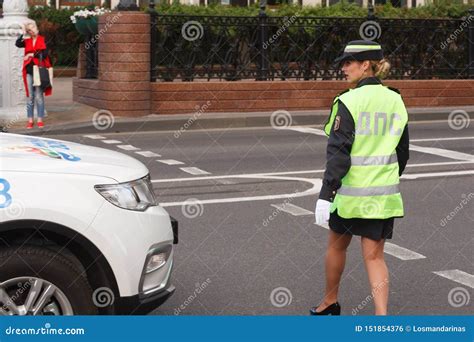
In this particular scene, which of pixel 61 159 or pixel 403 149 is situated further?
pixel 403 149

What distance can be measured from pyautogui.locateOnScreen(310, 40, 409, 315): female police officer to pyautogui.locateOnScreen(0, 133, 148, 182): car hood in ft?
3.62

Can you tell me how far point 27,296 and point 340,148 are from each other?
1.92 m

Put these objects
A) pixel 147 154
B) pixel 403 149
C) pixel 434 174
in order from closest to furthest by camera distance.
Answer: pixel 403 149 < pixel 434 174 < pixel 147 154

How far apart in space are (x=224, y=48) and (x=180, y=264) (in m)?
12.1

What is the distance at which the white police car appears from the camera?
4.77 metres

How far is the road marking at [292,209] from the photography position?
9836 millimetres

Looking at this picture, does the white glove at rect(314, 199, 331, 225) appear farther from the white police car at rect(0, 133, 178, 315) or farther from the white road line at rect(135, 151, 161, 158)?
the white road line at rect(135, 151, 161, 158)

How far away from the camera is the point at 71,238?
4867mm

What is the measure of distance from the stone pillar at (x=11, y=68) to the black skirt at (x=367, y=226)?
13.2 m

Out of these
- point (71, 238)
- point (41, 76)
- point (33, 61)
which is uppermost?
point (71, 238)

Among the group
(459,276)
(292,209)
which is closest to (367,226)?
(459,276)

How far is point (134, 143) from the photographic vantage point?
52.0 feet

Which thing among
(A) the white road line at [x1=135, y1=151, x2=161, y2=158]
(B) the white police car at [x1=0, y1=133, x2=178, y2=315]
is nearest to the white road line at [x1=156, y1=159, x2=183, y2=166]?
(A) the white road line at [x1=135, y1=151, x2=161, y2=158]

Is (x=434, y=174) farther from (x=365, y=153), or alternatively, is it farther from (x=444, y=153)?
(x=365, y=153)
